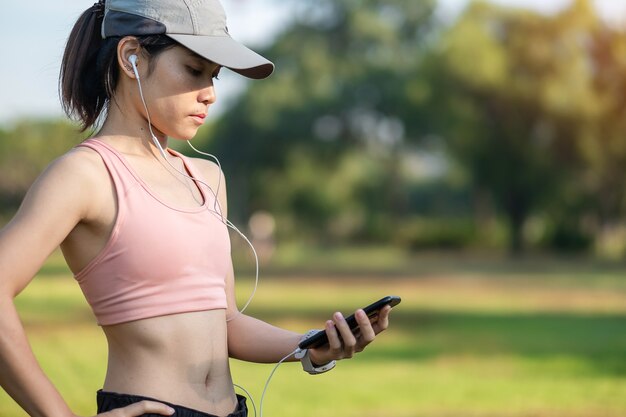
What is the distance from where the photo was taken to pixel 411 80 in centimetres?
4528

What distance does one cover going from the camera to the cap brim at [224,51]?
2055 millimetres

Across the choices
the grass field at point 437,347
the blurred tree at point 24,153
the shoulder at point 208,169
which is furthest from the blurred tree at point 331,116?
the shoulder at point 208,169

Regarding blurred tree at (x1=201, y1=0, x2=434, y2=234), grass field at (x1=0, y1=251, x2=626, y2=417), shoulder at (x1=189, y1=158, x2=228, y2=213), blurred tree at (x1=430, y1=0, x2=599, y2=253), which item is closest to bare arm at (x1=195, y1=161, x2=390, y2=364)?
shoulder at (x1=189, y1=158, x2=228, y2=213)

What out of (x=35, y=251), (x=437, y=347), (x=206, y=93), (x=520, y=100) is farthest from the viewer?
(x=520, y=100)

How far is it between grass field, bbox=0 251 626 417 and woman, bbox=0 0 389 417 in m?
5.79

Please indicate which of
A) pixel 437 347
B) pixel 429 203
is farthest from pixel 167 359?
pixel 429 203

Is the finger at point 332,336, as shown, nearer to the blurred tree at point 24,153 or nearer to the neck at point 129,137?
the neck at point 129,137

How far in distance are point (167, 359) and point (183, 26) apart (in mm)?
634

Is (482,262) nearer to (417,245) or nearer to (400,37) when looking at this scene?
(417,245)

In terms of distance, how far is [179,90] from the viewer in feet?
6.95

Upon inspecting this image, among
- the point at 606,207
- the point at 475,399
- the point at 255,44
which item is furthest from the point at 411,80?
the point at 475,399

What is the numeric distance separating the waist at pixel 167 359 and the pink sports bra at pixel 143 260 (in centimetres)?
3

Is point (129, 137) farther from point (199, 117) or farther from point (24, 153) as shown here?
point (24, 153)

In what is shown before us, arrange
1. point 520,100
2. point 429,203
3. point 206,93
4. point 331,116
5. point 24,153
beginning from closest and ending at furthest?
point 206,93 → point 520,100 → point 24,153 → point 331,116 → point 429,203
